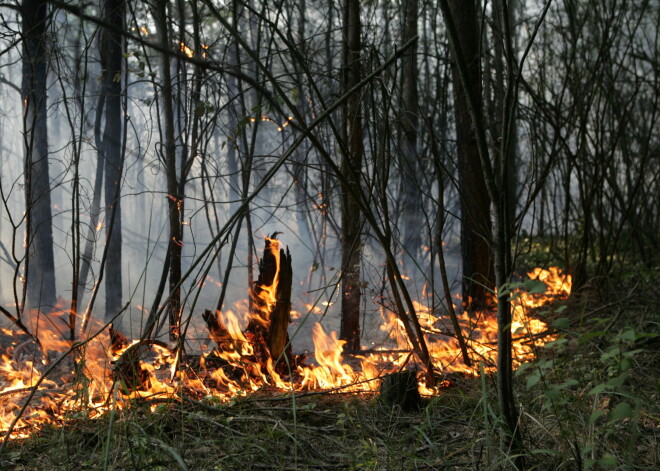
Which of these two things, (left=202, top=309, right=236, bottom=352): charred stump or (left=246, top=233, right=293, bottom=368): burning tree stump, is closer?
(left=202, top=309, right=236, bottom=352): charred stump

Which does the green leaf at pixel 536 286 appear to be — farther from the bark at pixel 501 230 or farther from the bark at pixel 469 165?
the bark at pixel 469 165

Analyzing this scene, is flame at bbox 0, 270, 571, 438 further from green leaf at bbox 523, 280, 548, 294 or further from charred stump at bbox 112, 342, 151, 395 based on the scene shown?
green leaf at bbox 523, 280, 548, 294

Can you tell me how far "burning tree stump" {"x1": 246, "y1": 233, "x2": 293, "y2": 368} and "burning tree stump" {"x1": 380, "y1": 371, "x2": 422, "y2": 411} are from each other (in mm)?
1105

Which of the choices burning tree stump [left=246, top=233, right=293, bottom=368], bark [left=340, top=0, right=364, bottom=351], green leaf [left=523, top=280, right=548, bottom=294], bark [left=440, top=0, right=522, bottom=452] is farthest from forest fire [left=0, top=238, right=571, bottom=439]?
green leaf [left=523, top=280, right=548, bottom=294]

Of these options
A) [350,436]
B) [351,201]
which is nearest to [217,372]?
[350,436]

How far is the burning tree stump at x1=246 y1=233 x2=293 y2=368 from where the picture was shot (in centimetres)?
391

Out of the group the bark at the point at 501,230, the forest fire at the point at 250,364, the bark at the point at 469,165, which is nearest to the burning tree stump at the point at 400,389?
the forest fire at the point at 250,364

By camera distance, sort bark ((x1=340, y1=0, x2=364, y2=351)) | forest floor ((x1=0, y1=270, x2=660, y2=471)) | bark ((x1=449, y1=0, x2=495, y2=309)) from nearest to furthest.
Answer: forest floor ((x1=0, y1=270, x2=660, y2=471)) → bark ((x1=340, y1=0, x2=364, y2=351)) → bark ((x1=449, y1=0, x2=495, y2=309))

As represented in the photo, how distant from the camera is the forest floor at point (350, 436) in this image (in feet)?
6.96

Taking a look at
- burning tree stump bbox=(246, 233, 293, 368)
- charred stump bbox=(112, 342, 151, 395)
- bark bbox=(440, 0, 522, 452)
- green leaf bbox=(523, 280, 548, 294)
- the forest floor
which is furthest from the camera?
burning tree stump bbox=(246, 233, 293, 368)

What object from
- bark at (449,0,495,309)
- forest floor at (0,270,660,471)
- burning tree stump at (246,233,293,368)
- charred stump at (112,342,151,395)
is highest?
bark at (449,0,495,309)

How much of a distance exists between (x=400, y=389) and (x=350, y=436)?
16.2 inches

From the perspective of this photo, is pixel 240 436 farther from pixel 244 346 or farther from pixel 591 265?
pixel 591 265

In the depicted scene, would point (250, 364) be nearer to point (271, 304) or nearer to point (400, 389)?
point (271, 304)
